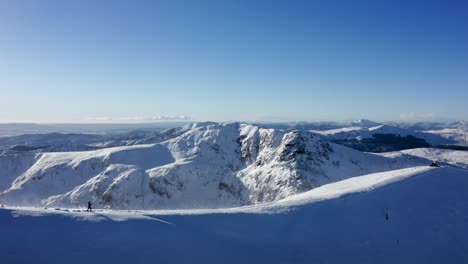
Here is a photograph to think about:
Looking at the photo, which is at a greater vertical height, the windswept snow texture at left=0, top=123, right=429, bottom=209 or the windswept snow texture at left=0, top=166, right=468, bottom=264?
the windswept snow texture at left=0, top=166, right=468, bottom=264

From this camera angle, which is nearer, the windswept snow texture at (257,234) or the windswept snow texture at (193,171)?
the windswept snow texture at (257,234)

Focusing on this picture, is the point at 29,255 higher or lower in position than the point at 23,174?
higher

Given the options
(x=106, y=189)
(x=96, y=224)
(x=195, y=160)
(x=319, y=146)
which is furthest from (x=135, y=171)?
(x=96, y=224)

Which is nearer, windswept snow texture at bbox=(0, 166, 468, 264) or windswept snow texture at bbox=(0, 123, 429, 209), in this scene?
windswept snow texture at bbox=(0, 166, 468, 264)

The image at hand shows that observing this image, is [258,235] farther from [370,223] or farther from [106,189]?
[106,189]
